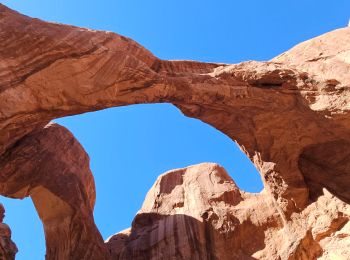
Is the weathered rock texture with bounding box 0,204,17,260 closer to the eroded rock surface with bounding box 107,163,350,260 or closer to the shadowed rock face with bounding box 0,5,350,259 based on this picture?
the shadowed rock face with bounding box 0,5,350,259

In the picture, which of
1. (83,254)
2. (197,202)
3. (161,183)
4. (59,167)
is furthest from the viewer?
(161,183)

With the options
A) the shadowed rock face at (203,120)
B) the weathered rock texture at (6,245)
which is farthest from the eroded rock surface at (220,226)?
the weathered rock texture at (6,245)

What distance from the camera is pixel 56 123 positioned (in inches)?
589

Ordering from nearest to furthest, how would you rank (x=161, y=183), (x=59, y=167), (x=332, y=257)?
(x=332, y=257), (x=59, y=167), (x=161, y=183)

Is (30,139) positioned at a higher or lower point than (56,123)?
lower

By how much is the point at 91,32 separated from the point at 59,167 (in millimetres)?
5347

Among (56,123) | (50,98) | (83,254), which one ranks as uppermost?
(56,123)

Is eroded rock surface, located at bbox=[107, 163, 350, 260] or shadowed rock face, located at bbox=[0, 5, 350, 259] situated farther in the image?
eroded rock surface, located at bbox=[107, 163, 350, 260]

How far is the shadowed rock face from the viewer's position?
1021 cm

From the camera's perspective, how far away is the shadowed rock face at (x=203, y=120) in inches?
402

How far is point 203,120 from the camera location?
12.2 meters

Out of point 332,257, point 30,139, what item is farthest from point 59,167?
point 332,257

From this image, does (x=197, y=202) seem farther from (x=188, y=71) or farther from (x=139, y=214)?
(x=188, y=71)

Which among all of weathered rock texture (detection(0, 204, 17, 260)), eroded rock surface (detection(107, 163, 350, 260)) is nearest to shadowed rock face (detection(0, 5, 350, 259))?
eroded rock surface (detection(107, 163, 350, 260))
